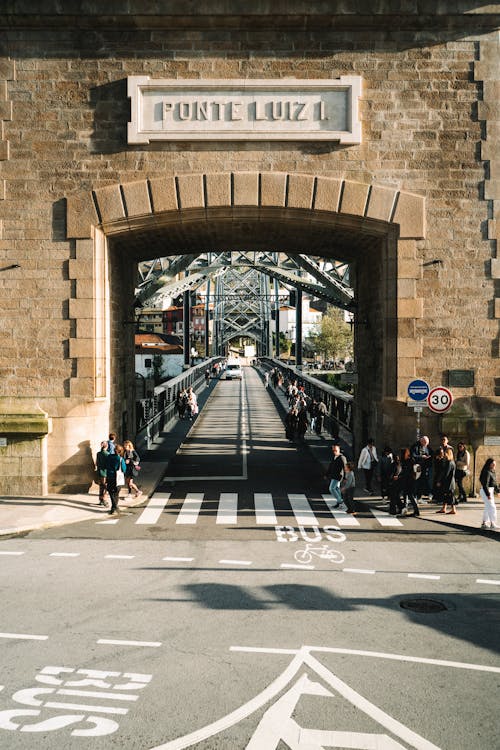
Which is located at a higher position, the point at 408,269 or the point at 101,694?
the point at 408,269

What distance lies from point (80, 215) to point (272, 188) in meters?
4.66

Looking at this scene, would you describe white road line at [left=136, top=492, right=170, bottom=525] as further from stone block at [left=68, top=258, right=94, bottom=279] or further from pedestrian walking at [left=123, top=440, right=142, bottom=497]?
stone block at [left=68, top=258, right=94, bottom=279]

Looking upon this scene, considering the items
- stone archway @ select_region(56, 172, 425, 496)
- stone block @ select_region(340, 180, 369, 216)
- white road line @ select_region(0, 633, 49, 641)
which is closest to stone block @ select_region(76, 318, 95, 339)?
stone archway @ select_region(56, 172, 425, 496)

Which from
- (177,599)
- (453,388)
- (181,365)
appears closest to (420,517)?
(453,388)

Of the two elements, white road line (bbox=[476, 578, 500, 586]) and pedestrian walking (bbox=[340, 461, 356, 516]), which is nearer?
white road line (bbox=[476, 578, 500, 586])

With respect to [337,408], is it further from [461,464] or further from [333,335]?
[333,335]

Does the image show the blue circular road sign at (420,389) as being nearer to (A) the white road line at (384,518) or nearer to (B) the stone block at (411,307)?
(B) the stone block at (411,307)

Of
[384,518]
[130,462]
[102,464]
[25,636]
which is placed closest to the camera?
[25,636]

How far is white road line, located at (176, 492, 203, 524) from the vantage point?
45.2ft

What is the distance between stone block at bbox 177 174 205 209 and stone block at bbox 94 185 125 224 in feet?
4.78

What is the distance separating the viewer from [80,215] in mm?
15781

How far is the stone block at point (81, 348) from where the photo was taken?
1587 centimetres

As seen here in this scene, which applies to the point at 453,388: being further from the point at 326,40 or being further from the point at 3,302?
the point at 3,302

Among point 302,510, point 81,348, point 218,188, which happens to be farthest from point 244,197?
point 302,510
